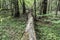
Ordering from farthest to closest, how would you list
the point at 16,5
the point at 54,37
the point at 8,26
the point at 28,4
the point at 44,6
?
the point at 28,4, the point at 44,6, the point at 16,5, the point at 8,26, the point at 54,37

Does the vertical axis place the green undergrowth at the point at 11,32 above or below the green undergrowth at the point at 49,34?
above

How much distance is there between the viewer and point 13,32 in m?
8.52

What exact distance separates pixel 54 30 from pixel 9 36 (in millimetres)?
3143

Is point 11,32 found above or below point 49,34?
above

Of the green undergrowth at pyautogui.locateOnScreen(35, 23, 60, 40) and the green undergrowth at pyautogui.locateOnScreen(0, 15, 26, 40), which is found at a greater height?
the green undergrowth at pyautogui.locateOnScreen(0, 15, 26, 40)

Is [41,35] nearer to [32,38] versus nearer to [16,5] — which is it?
[32,38]

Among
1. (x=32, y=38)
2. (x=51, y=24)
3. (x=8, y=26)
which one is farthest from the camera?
(x=51, y=24)

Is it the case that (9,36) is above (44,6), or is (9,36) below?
below

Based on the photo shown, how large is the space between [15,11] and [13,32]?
424cm

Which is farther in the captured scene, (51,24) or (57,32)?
(51,24)

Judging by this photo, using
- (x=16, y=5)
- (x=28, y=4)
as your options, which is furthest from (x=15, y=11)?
(x=28, y=4)

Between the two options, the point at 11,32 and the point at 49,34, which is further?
the point at 11,32

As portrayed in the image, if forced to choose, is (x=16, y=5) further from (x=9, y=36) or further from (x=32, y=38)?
(x=32, y=38)

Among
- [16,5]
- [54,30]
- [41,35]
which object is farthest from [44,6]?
[41,35]
